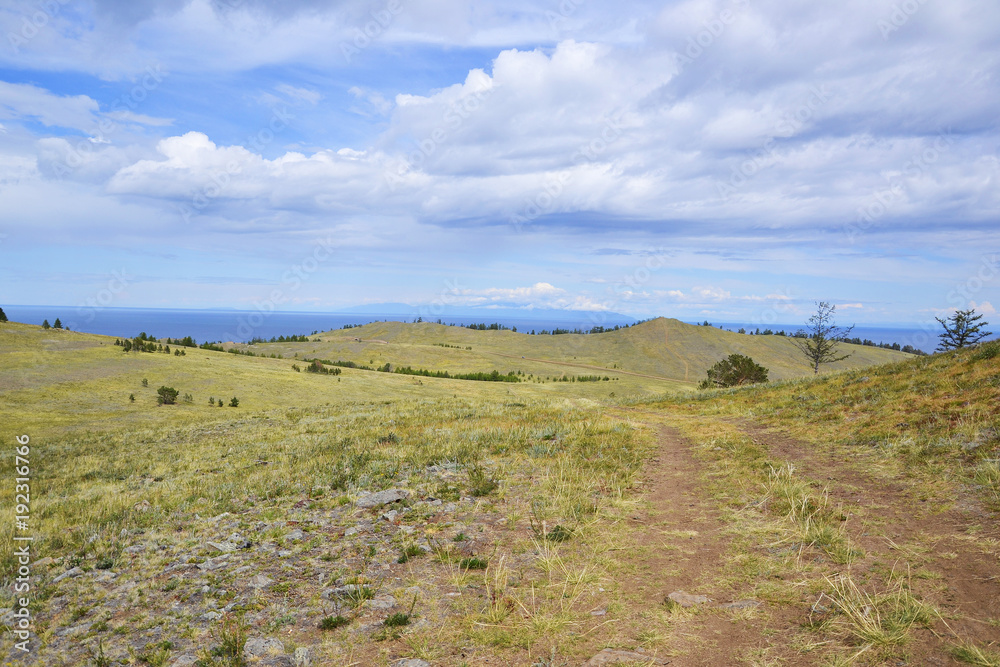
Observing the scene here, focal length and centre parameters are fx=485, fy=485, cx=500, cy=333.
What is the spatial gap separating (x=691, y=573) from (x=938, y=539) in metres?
3.68

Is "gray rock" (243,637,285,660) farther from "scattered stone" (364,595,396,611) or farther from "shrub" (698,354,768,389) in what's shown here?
"shrub" (698,354,768,389)

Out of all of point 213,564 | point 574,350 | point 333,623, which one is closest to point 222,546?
point 213,564

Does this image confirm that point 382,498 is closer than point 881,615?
No

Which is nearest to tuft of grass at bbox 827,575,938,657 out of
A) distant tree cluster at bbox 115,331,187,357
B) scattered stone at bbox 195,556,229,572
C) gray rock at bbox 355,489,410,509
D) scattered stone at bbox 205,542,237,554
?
gray rock at bbox 355,489,410,509

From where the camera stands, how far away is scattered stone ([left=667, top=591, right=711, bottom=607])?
6070 millimetres

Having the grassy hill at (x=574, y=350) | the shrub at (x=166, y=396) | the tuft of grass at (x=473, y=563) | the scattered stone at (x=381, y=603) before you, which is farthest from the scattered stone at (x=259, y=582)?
the grassy hill at (x=574, y=350)

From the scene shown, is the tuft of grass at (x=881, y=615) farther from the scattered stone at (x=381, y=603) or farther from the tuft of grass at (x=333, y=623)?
the tuft of grass at (x=333, y=623)

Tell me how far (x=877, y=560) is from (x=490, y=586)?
17.5ft

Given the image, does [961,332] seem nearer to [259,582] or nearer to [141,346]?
[259,582]

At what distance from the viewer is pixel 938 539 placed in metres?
7.05

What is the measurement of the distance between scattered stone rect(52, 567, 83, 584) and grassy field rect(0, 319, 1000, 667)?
82mm

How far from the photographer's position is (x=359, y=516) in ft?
32.1

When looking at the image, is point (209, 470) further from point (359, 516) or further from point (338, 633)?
point (338, 633)

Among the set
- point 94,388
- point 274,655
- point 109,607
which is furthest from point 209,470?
point 94,388
